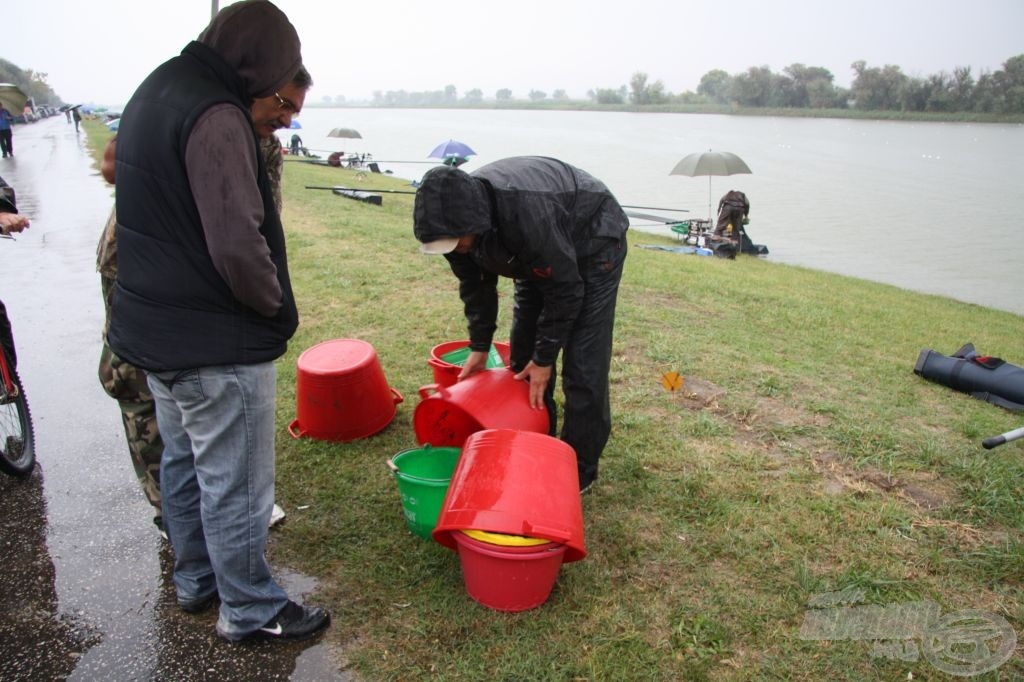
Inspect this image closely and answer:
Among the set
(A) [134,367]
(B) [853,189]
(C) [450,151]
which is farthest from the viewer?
(B) [853,189]

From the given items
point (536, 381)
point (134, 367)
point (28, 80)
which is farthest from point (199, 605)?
point (28, 80)

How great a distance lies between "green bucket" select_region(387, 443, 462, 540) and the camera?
2500mm

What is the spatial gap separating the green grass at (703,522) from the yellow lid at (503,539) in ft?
1.09

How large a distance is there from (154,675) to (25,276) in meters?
6.33

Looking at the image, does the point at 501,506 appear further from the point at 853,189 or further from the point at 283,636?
the point at 853,189

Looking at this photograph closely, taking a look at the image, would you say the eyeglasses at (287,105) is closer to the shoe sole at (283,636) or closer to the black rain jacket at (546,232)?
the black rain jacket at (546,232)

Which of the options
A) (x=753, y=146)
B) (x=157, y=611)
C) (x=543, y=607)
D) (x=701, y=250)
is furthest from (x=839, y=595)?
(x=753, y=146)

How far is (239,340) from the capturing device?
5.94 ft

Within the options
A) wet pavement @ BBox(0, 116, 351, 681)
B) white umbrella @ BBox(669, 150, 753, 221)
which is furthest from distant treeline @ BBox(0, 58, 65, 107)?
wet pavement @ BBox(0, 116, 351, 681)

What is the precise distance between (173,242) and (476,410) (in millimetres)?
1310

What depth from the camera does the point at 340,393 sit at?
327 cm

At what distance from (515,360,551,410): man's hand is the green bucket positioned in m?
0.37

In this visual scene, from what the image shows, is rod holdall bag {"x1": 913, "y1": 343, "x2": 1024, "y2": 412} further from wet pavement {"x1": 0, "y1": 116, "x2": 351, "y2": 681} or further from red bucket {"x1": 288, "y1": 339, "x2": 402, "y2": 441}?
wet pavement {"x1": 0, "y1": 116, "x2": 351, "y2": 681}

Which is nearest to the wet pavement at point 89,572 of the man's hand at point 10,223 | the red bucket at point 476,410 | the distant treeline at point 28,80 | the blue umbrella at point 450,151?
the red bucket at point 476,410
